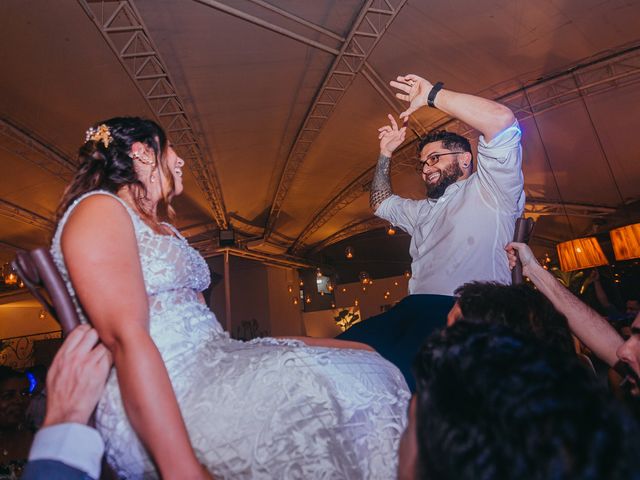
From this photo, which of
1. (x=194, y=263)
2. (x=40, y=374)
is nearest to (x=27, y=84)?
(x=40, y=374)

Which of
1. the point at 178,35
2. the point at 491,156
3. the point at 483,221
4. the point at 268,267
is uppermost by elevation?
the point at 178,35

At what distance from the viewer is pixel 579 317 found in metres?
1.78

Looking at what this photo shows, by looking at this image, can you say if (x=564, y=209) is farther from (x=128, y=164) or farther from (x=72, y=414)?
(x=72, y=414)

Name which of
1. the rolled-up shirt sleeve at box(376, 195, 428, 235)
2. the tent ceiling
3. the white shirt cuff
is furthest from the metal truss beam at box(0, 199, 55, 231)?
the white shirt cuff

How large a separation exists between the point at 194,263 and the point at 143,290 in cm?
40

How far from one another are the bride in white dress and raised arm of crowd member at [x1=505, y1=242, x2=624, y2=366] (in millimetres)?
955

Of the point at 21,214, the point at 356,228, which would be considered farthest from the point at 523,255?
the point at 356,228

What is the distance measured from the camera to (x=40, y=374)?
4715mm

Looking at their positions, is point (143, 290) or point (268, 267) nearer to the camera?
point (143, 290)

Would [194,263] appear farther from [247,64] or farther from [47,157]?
[47,157]

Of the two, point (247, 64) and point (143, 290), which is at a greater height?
point (247, 64)

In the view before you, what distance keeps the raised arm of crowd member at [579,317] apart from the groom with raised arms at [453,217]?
0.24 m

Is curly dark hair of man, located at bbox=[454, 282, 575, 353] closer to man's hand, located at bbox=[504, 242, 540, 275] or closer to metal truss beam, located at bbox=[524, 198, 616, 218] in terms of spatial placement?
man's hand, located at bbox=[504, 242, 540, 275]

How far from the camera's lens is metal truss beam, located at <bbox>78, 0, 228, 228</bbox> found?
4824 millimetres
